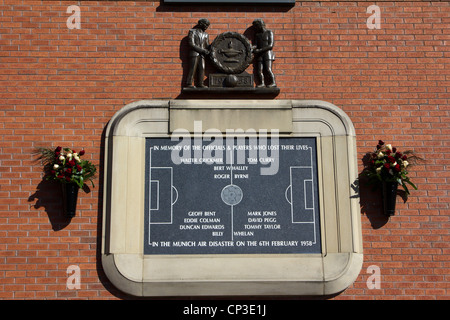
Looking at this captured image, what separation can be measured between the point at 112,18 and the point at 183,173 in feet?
7.17

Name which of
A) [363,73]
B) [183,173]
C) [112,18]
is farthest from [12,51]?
[363,73]

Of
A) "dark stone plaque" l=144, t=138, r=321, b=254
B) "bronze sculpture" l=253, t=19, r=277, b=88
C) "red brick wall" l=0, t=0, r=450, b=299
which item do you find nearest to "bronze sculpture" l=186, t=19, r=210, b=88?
"red brick wall" l=0, t=0, r=450, b=299

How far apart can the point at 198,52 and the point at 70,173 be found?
2.11m

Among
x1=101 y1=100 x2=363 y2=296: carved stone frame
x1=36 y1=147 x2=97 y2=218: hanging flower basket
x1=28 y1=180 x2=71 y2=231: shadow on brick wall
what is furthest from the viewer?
x1=28 y1=180 x2=71 y2=231: shadow on brick wall

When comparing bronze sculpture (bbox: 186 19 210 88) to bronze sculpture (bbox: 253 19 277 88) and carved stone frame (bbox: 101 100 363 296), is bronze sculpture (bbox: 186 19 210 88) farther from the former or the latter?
bronze sculpture (bbox: 253 19 277 88)

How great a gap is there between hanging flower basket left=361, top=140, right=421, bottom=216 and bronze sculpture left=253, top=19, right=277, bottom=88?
1523mm

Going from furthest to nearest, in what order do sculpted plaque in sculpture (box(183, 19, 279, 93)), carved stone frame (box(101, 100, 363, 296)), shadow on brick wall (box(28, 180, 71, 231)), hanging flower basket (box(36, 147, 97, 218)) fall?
sculpted plaque in sculpture (box(183, 19, 279, 93)), shadow on brick wall (box(28, 180, 71, 231)), hanging flower basket (box(36, 147, 97, 218)), carved stone frame (box(101, 100, 363, 296))

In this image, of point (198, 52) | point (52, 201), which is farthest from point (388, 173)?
point (52, 201)

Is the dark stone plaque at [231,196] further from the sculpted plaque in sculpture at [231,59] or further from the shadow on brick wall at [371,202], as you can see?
the sculpted plaque in sculpture at [231,59]

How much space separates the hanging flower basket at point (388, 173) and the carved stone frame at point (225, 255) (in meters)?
0.22

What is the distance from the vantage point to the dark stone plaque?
22.6 ft

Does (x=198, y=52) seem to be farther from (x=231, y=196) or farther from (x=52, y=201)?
(x=52, y=201)

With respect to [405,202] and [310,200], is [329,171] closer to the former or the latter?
[310,200]

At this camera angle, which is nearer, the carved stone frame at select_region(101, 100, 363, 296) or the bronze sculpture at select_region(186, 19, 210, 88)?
the carved stone frame at select_region(101, 100, 363, 296)
